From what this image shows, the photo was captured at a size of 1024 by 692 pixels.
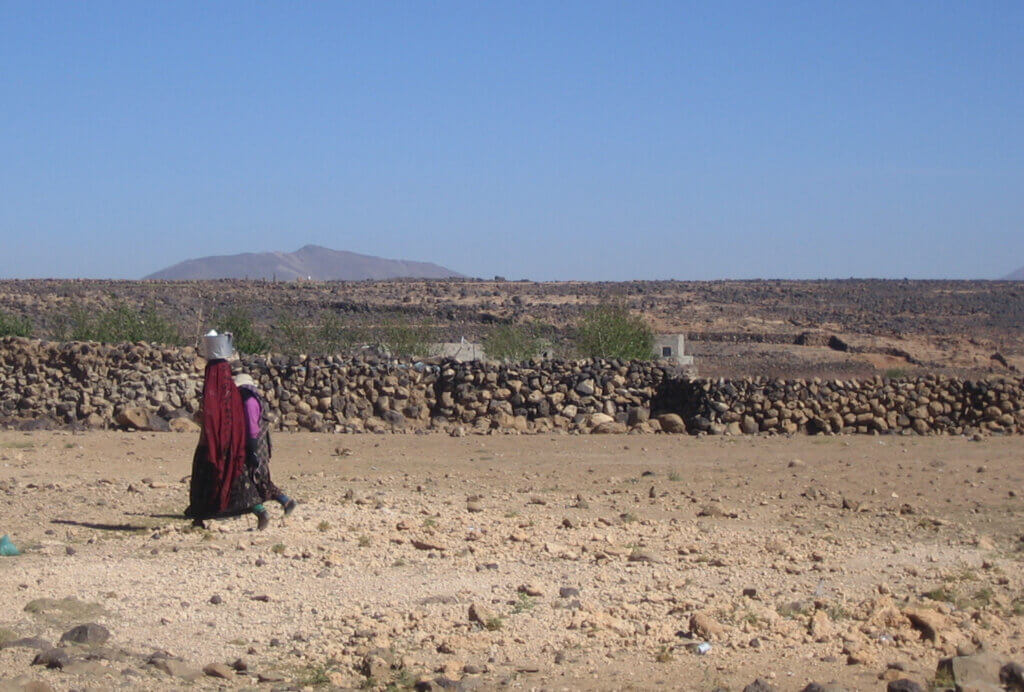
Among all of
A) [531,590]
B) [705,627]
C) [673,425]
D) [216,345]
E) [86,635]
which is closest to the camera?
[86,635]

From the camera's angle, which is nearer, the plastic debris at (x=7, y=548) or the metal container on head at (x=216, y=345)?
the plastic debris at (x=7, y=548)

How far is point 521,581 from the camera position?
7773 mm

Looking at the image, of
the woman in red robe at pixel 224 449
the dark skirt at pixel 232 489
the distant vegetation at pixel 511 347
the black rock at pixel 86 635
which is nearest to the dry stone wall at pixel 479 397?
the distant vegetation at pixel 511 347

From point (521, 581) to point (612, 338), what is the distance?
20.8 metres

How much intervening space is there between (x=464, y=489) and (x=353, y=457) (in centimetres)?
300

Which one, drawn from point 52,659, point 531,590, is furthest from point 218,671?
point 531,590

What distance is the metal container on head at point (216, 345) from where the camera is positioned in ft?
28.8

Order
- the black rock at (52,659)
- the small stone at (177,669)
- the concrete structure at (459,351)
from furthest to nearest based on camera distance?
the concrete structure at (459,351), the small stone at (177,669), the black rock at (52,659)

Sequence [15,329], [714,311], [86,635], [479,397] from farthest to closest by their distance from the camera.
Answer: [714,311], [15,329], [479,397], [86,635]

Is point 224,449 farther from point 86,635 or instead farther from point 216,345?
point 86,635

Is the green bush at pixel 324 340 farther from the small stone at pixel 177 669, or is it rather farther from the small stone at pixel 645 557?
the small stone at pixel 177 669

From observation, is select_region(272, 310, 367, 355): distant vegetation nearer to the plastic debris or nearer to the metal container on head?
the metal container on head

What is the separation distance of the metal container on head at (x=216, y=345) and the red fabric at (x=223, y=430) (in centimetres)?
7

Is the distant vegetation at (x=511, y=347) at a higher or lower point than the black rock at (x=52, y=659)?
higher
